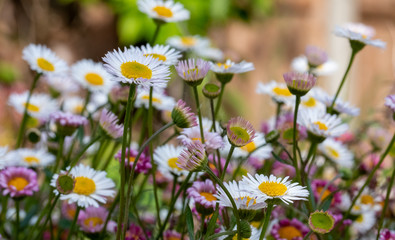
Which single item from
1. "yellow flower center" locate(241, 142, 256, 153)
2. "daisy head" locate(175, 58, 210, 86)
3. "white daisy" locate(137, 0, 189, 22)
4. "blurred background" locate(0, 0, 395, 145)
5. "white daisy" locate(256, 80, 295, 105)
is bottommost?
"daisy head" locate(175, 58, 210, 86)

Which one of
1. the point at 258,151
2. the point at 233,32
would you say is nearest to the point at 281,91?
the point at 258,151

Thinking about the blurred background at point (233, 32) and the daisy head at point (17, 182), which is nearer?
the daisy head at point (17, 182)

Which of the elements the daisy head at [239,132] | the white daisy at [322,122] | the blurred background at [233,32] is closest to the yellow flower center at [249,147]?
the white daisy at [322,122]

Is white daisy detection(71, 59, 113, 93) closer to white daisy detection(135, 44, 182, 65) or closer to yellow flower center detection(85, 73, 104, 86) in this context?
yellow flower center detection(85, 73, 104, 86)

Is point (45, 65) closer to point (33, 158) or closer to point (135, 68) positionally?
point (33, 158)

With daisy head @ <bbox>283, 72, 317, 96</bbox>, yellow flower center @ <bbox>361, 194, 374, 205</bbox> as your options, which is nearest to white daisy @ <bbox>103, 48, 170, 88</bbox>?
daisy head @ <bbox>283, 72, 317, 96</bbox>

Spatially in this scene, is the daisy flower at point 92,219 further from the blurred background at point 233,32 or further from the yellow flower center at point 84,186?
the blurred background at point 233,32

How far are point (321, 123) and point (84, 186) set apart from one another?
218 mm

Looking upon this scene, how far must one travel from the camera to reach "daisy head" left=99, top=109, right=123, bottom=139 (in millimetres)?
457

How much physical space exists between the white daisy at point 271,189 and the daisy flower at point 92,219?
181mm

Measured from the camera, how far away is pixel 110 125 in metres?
0.46

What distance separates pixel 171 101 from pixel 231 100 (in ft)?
4.99

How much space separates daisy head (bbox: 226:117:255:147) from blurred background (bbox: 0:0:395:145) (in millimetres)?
1546

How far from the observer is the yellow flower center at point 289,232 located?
477mm
